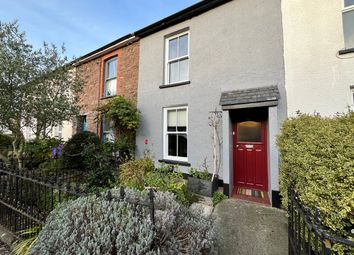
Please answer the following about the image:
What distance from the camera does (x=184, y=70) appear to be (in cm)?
761

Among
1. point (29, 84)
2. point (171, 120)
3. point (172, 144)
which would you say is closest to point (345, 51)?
point (171, 120)

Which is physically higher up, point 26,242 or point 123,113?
point 123,113

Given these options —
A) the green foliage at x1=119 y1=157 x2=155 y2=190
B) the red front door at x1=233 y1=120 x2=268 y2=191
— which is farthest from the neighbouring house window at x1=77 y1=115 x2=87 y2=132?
the red front door at x1=233 y1=120 x2=268 y2=191

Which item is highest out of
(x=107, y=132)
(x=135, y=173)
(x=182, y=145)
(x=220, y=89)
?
(x=220, y=89)

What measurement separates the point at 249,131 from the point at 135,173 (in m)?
3.90

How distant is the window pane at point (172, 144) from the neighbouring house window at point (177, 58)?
7.53 feet

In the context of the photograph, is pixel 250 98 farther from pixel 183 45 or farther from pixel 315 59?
pixel 183 45

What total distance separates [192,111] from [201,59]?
6.33ft

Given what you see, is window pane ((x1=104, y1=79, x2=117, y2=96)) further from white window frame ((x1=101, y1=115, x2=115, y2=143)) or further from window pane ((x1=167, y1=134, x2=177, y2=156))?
window pane ((x1=167, y1=134, x2=177, y2=156))

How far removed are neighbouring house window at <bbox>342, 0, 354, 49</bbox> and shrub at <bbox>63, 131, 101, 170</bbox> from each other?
327 inches

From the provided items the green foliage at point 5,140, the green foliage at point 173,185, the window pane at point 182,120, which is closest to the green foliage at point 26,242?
the green foliage at point 173,185

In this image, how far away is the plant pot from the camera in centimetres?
549

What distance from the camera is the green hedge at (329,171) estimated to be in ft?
8.32

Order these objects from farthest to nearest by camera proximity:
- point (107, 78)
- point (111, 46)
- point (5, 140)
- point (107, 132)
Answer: point (5, 140) → point (107, 78) → point (107, 132) → point (111, 46)
